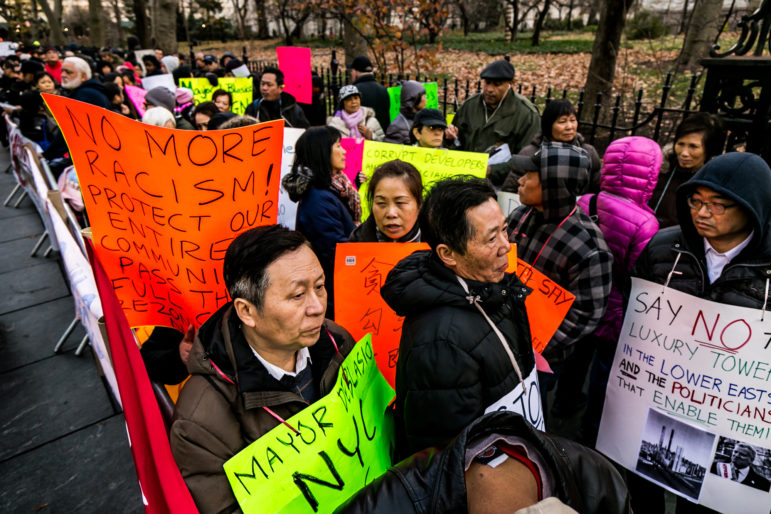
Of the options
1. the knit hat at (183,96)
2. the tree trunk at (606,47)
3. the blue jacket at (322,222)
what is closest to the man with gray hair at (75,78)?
the knit hat at (183,96)

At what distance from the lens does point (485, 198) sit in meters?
1.72

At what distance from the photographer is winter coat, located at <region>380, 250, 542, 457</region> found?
61.7 inches

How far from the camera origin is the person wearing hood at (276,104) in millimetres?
5973

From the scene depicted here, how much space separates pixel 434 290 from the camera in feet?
5.45

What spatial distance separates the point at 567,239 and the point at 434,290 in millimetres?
1000

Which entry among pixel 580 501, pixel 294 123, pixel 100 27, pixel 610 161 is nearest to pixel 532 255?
pixel 610 161

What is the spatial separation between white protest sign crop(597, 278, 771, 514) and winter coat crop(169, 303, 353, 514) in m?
1.50

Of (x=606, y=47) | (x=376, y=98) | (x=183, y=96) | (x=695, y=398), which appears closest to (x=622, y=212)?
(x=695, y=398)

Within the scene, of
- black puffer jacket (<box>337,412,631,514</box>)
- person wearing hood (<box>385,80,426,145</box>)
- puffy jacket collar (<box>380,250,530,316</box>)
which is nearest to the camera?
black puffer jacket (<box>337,412,631,514</box>)

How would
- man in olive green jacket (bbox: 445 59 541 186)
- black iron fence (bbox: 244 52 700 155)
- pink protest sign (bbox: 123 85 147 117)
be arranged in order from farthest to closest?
pink protest sign (bbox: 123 85 147 117)
black iron fence (bbox: 244 52 700 155)
man in olive green jacket (bbox: 445 59 541 186)

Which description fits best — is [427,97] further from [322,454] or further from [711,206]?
[322,454]

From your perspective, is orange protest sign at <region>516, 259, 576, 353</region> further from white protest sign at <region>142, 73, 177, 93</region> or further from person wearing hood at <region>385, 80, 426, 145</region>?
white protest sign at <region>142, 73, 177, 93</region>

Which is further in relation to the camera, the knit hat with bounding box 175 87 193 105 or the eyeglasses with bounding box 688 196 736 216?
the knit hat with bounding box 175 87 193 105

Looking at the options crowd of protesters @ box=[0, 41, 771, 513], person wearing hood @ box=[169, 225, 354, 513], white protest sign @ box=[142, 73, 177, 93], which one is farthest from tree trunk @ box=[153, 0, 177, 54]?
person wearing hood @ box=[169, 225, 354, 513]
